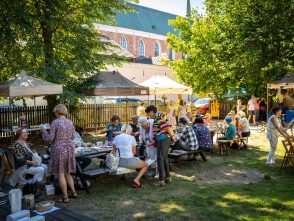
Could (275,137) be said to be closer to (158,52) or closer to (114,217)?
(114,217)

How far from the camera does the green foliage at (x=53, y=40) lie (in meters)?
12.3

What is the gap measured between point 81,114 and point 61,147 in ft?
37.2

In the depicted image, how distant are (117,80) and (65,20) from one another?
11.2 feet

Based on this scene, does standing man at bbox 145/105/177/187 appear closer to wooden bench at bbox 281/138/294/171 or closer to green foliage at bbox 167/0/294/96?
wooden bench at bbox 281/138/294/171

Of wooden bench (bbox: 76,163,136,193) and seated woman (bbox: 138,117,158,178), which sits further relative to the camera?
seated woman (bbox: 138,117,158,178)

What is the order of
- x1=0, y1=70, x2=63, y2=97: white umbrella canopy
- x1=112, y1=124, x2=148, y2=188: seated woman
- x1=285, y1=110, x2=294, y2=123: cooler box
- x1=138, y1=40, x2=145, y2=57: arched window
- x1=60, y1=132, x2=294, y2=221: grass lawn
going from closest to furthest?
1. x1=60, y1=132, x2=294, y2=221: grass lawn
2. x1=112, y1=124, x2=148, y2=188: seated woman
3. x1=0, y1=70, x2=63, y2=97: white umbrella canopy
4. x1=285, y1=110, x2=294, y2=123: cooler box
5. x1=138, y1=40, x2=145, y2=57: arched window

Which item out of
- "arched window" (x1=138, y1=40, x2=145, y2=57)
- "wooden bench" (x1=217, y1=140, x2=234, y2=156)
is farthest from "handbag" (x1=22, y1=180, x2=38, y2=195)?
"arched window" (x1=138, y1=40, x2=145, y2=57)

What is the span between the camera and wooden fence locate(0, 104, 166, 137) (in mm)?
14133

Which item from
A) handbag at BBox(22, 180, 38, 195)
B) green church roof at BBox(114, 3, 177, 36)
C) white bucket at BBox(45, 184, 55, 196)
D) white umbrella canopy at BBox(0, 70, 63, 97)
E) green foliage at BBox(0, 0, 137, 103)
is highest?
green church roof at BBox(114, 3, 177, 36)

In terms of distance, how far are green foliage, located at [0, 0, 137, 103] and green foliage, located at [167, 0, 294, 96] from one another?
997 cm

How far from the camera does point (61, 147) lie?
6004 millimetres

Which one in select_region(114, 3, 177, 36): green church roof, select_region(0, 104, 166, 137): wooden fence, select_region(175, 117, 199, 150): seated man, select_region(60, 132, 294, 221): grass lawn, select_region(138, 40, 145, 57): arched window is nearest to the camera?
select_region(60, 132, 294, 221): grass lawn

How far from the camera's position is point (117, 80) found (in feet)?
46.8

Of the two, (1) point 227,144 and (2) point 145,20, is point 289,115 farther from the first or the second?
(2) point 145,20
